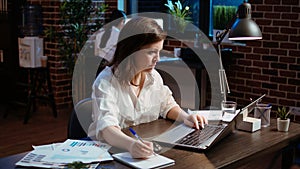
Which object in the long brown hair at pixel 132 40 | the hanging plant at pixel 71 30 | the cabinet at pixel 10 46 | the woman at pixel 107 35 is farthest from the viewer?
the cabinet at pixel 10 46

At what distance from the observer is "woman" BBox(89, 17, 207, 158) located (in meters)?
2.07

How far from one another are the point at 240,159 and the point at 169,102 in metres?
0.71

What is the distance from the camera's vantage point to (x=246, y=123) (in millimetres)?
2256

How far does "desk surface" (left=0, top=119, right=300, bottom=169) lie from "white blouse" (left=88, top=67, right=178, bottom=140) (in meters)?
0.06

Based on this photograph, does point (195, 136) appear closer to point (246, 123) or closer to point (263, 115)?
point (246, 123)

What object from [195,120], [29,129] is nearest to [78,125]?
[195,120]

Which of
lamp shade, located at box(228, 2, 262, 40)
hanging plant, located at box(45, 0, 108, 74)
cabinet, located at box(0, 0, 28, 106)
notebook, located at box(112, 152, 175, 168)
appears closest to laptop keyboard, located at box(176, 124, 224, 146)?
notebook, located at box(112, 152, 175, 168)

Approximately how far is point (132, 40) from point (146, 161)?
2.10ft

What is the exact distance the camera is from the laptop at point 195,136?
1.97 meters

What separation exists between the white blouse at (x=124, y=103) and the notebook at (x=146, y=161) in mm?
226

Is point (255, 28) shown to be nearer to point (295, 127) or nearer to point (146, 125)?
point (295, 127)

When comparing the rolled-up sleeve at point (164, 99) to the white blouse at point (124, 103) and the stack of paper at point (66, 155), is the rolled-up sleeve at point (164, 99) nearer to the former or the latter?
the white blouse at point (124, 103)

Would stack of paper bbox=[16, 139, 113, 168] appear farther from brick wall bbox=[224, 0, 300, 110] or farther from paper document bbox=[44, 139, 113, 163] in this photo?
brick wall bbox=[224, 0, 300, 110]

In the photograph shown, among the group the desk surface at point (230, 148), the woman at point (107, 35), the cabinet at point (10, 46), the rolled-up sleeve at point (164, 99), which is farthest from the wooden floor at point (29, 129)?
the desk surface at point (230, 148)
